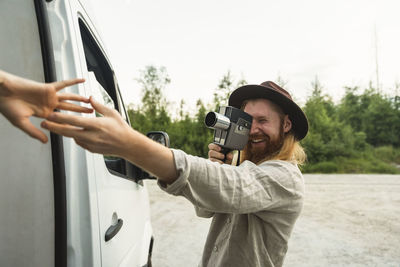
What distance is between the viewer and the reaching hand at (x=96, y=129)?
70cm

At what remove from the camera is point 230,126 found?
4.90 ft

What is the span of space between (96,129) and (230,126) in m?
0.88

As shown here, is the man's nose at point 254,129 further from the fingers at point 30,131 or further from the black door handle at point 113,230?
the fingers at point 30,131

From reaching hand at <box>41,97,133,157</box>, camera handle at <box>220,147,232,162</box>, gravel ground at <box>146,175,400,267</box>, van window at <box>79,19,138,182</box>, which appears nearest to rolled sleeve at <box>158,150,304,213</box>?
reaching hand at <box>41,97,133,157</box>

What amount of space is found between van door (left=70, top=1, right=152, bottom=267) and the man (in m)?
0.42

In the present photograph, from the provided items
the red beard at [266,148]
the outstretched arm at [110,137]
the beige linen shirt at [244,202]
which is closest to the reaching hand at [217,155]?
the red beard at [266,148]

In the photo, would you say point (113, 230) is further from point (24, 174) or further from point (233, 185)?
point (233, 185)

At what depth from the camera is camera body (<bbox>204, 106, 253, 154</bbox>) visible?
1.45 meters

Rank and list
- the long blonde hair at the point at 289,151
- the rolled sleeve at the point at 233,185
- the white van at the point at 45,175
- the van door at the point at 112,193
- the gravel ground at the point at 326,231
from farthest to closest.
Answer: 1. the gravel ground at the point at 326,231
2. the long blonde hair at the point at 289,151
3. the van door at the point at 112,193
4. the white van at the point at 45,175
5. the rolled sleeve at the point at 233,185

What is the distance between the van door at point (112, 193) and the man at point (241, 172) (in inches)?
16.6

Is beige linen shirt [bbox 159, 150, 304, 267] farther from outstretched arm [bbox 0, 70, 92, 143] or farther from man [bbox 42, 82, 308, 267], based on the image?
outstretched arm [bbox 0, 70, 92, 143]

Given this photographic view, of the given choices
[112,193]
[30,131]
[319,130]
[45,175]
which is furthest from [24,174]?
[319,130]

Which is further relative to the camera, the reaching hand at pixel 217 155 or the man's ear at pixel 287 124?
the man's ear at pixel 287 124

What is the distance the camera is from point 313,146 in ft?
57.1
